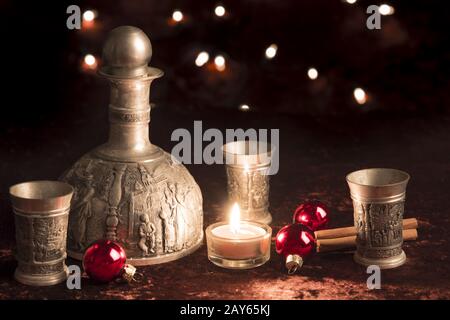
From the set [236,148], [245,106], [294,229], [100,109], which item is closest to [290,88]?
[245,106]

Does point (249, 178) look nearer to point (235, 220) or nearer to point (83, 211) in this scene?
point (235, 220)

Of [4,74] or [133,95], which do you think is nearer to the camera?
[133,95]

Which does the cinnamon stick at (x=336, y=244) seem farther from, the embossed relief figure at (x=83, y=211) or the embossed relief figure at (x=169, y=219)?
the embossed relief figure at (x=83, y=211)

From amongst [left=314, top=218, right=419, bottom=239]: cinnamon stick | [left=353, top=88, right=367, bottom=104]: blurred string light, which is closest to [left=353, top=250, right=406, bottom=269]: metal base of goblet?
[left=314, top=218, right=419, bottom=239]: cinnamon stick

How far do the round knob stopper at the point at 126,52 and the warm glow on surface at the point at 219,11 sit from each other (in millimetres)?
1130

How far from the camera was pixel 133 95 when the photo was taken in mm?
2512

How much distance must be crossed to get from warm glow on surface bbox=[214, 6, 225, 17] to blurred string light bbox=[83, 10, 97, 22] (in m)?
0.39

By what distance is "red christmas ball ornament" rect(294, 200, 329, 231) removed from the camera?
2.72 meters

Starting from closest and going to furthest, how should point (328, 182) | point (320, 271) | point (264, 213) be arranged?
1. point (320, 271)
2. point (264, 213)
3. point (328, 182)

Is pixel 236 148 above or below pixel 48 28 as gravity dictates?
below

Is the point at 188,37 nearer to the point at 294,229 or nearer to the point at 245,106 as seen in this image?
the point at 245,106

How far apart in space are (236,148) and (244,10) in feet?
3.03

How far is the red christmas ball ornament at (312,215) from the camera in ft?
8.92

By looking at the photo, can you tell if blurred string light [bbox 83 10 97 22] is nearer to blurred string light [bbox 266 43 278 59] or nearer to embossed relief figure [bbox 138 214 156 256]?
blurred string light [bbox 266 43 278 59]
